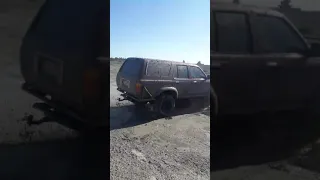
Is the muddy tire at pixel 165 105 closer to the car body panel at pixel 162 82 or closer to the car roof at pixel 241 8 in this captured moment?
the car body panel at pixel 162 82

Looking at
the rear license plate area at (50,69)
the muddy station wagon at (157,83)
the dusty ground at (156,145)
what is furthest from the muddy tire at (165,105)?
the rear license plate area at (50,69)

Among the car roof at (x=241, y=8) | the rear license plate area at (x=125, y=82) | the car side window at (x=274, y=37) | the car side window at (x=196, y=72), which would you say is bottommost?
the rear license plate area at (x=125, y=82)

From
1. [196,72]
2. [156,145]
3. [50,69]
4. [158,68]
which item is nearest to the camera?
[50,69]

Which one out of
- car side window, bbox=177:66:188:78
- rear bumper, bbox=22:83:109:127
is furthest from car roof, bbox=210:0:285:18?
car side window, bbox=177:66:188:78

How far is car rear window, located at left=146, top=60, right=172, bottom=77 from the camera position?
4516mm

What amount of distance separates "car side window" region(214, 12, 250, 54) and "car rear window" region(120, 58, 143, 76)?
9.10 feet

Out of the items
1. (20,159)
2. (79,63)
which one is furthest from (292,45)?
(20,159)

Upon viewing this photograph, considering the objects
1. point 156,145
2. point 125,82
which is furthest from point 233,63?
point 125,82

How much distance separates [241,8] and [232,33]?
0.16 m

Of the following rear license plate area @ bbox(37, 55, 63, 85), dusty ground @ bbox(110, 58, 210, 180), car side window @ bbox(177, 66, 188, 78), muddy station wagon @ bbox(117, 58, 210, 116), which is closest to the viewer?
rear license plate area @ bbox(37, 55, 63, 85)

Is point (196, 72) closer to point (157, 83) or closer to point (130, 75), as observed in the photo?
point (157, 83)

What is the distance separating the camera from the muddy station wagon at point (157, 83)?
4.57m

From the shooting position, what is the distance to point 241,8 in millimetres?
1681

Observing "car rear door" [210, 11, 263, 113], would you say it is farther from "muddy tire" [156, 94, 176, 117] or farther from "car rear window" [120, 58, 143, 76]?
"muddy tire" [156, 94, 176, 117]
